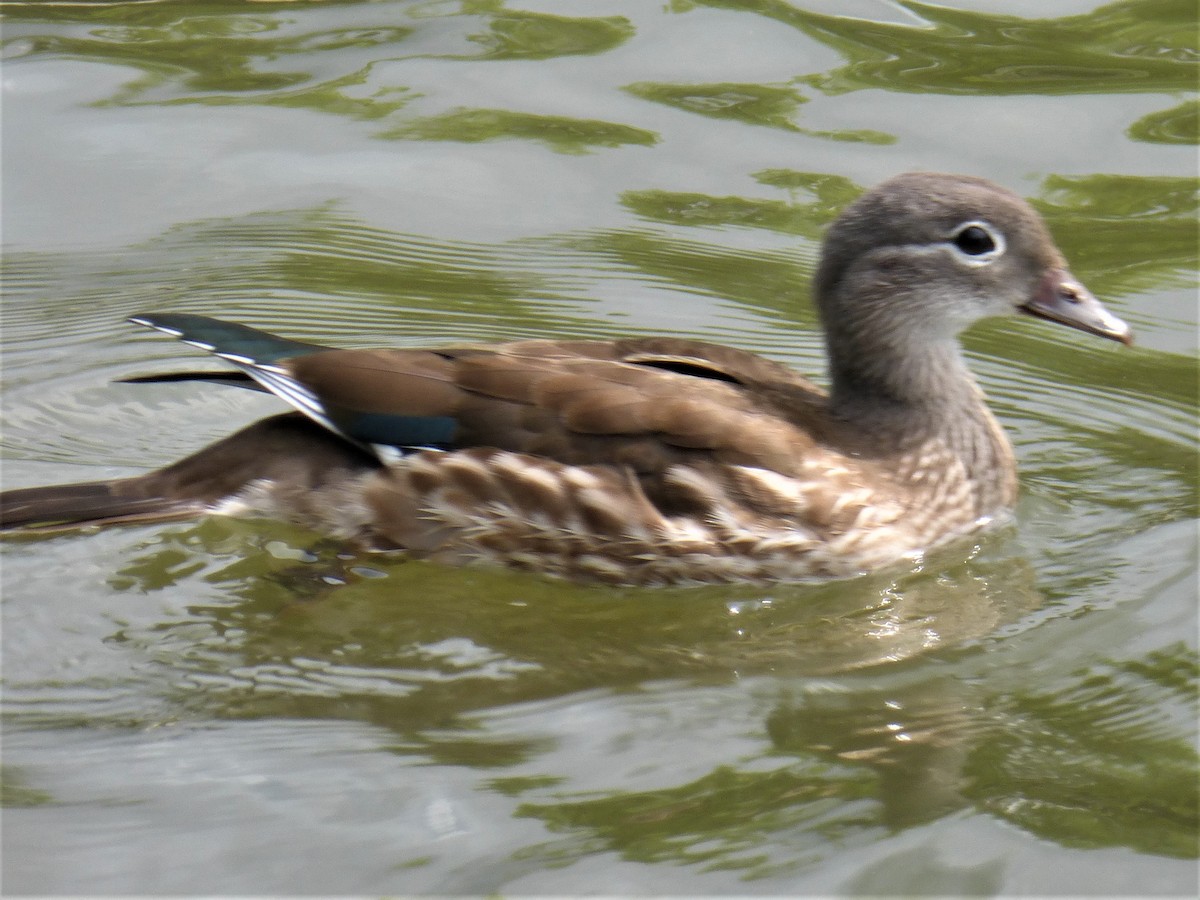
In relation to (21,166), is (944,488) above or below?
below

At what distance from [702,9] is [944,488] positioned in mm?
4612

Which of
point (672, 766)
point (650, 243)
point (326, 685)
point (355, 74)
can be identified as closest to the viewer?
point (672, 766)

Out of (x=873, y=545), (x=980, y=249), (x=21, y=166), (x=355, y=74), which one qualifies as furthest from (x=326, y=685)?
(x=355, y=74)

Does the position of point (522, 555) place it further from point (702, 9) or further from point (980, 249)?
point (702, 9)

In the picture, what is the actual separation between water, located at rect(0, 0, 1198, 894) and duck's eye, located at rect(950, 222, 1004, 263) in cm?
101

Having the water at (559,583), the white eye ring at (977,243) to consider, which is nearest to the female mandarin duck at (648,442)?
the white eye ring at (977,243)

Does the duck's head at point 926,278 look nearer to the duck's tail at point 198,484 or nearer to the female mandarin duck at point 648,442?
the female mandarin duck at point 648,442

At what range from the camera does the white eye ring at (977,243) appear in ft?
19.9

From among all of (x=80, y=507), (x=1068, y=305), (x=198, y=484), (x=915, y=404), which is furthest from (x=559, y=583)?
(x=1068, y=305)

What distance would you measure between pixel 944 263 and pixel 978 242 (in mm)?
136

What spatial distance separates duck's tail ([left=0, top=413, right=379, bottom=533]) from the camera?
5863 mm

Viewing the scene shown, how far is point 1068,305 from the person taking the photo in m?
6.15

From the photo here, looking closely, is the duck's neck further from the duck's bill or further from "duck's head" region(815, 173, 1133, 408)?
the duck's bill

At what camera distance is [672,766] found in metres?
4.86
